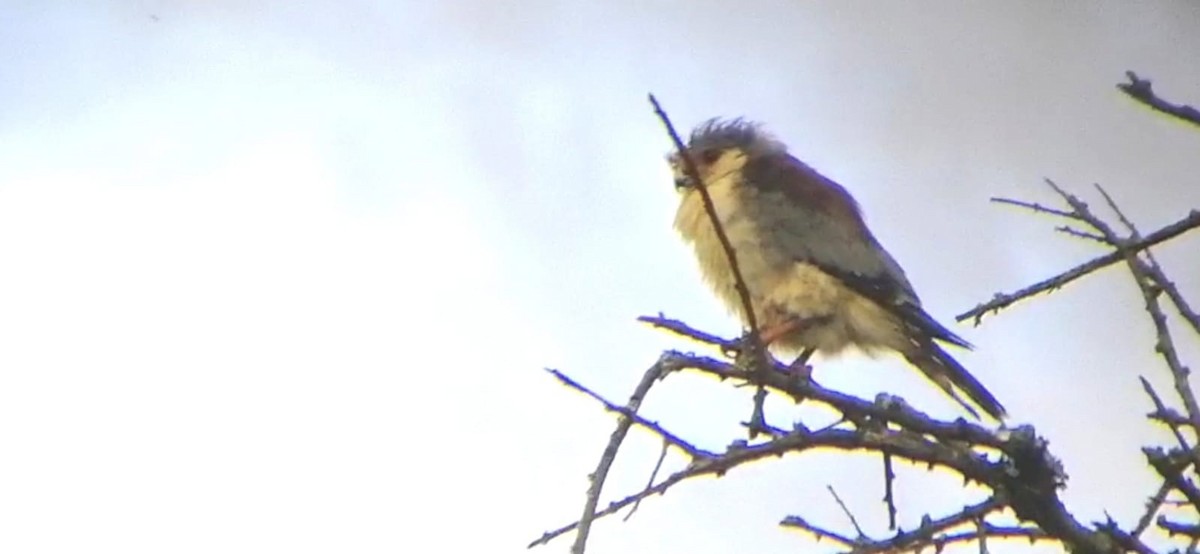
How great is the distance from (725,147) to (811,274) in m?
0.31

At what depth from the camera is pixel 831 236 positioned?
5.46 ft

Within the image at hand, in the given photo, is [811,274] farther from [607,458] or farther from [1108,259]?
[607,458]

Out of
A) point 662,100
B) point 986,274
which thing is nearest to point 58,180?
point 662,100

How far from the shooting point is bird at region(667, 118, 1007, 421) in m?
1.59

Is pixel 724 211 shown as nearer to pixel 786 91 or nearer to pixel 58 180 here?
pixel 786 91

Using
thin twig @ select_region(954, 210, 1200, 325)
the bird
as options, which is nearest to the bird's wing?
the bird

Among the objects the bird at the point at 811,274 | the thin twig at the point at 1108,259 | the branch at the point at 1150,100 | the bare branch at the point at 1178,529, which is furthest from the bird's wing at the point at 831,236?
the branch at the point at 1150,100

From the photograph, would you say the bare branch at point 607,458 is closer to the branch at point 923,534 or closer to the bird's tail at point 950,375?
the branch at point 923,534

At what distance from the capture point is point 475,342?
2.00 m

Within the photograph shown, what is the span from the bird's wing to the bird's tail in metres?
0.02

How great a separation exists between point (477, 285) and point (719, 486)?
452mm

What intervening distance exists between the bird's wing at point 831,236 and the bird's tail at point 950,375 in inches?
0.9

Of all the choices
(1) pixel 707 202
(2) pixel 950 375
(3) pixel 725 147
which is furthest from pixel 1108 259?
(3) pixel 725 147

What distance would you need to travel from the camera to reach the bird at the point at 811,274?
159 centimetres
